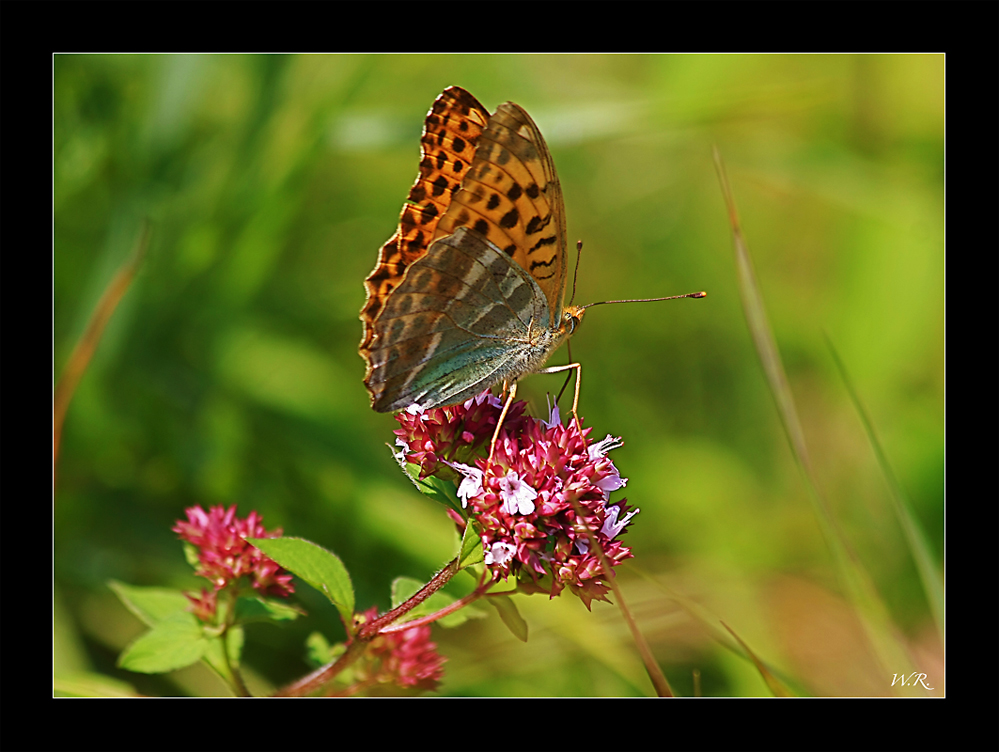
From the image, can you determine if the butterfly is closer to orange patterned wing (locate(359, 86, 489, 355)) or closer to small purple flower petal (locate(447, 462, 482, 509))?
orange patterned wing (locate(359, 86, 489, 355))

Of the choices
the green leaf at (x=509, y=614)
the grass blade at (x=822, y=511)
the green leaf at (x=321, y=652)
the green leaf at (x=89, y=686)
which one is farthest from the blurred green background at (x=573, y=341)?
the green leaf at (x=509, y=614)

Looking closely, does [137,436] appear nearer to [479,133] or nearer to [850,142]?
[479,133]

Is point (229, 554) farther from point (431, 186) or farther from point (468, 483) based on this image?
point (431, 186)

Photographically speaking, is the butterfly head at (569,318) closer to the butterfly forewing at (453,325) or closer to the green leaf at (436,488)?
the butterfly forewing at (453,325)

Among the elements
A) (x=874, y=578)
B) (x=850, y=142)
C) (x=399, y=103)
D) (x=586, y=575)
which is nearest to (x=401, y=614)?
(x=586, y=575)

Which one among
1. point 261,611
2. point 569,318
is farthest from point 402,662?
point 569,318

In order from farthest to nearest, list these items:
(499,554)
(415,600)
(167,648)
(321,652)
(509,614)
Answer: (321,652) → (167,648) → (509,614) → (415,600) → (499,554)

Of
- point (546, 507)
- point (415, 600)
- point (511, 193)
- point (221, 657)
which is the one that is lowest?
point (221, 657)
